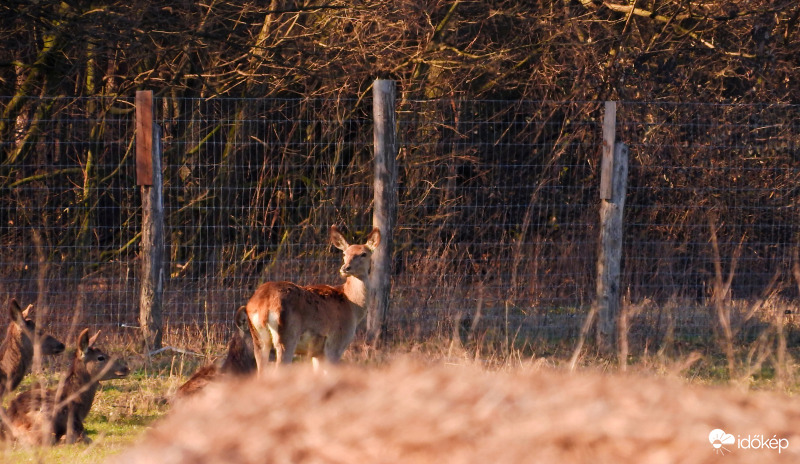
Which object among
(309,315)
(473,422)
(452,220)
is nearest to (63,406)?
(309,315)

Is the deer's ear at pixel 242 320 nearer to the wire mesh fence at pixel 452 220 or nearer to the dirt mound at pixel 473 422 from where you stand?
the wire mesh fence at pixel 452 220

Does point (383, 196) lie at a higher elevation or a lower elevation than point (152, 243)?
higher

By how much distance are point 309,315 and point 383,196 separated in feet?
7.09

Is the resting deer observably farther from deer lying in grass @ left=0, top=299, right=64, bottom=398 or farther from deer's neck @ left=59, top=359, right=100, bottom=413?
deer lying in grass @ left=0, top=299, right=64, bottom=398

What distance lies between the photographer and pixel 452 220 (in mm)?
11453

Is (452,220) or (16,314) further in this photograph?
(452,220)

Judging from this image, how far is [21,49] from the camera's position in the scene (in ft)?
39.9

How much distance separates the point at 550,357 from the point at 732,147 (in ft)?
12.0

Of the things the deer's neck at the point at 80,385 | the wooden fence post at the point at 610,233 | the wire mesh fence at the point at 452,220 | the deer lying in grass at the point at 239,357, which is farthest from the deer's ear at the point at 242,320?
the wooden fence post at the point at 610,233

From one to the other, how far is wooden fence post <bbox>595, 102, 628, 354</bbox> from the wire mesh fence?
14.0 inches

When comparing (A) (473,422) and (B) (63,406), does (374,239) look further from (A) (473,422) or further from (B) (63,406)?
(A) (473,422)

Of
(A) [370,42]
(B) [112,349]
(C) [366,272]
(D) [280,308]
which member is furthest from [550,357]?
(A) [370,42]

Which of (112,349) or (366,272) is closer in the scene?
(366,272)

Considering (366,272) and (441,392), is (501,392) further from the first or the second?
(366,272)
